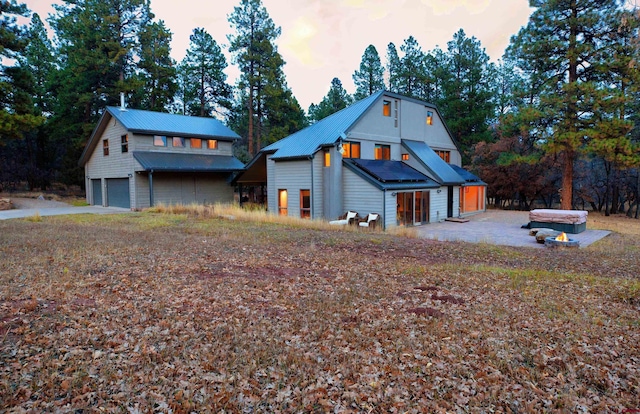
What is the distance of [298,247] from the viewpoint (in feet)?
32.2

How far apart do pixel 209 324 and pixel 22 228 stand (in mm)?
A: 11684

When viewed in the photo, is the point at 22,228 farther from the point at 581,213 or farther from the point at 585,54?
the point at 585,54

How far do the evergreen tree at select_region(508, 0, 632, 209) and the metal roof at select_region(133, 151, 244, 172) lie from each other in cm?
1887

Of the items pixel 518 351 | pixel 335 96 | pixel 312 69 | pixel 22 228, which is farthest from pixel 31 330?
pixel 312 69

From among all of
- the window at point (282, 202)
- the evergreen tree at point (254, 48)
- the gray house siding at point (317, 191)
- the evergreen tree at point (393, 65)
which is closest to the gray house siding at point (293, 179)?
the window at point (282, 202)

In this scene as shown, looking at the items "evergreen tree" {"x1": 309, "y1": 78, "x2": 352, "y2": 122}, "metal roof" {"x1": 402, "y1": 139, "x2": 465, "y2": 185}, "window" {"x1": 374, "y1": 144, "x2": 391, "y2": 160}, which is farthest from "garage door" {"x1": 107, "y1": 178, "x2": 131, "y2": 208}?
"evergreen tree" {"x1": 309, "y1": 78, "x2": 352, "y2": 122}

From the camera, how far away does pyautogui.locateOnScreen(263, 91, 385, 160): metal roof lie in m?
17.9

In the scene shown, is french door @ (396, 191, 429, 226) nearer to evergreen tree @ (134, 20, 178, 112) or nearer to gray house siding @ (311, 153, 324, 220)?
gray house siding @ (311, 153, 324, 220)

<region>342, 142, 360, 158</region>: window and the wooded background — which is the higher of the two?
the wooded background

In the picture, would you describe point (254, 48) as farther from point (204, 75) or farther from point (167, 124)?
point (167, 124)

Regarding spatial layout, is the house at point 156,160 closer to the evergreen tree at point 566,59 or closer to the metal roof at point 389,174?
the metal roof at point 389,174

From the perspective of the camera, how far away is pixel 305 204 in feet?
61.7

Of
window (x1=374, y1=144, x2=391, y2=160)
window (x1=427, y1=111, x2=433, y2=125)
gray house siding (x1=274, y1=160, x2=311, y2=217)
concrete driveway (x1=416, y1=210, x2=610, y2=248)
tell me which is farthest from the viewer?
window (x1=427, y1=111, x2=433, y2=125)

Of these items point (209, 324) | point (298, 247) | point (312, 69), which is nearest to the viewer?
point (209, 324)
